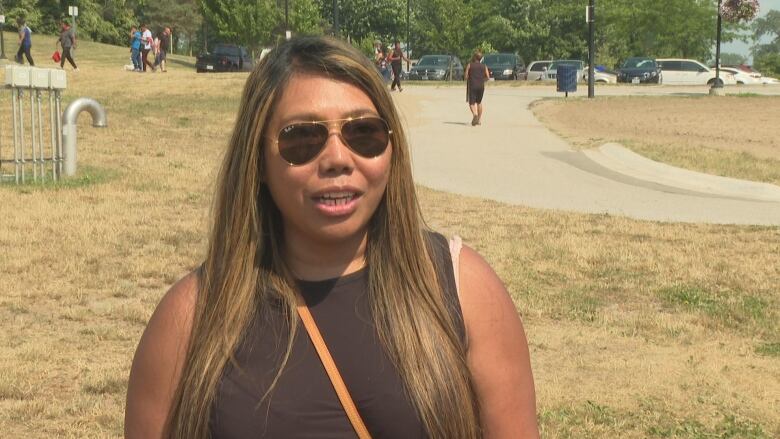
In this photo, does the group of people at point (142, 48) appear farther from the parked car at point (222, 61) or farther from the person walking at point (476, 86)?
the person walking at point (476, 86)

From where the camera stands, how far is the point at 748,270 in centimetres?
766

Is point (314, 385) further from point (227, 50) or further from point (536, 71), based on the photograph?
point (536, 71)

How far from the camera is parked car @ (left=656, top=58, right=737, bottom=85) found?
154 ft

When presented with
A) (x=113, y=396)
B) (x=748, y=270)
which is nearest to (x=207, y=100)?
(x=748, y=270)

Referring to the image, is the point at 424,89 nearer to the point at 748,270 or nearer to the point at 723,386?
the point at 748,270

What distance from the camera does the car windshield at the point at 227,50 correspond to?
151 feet

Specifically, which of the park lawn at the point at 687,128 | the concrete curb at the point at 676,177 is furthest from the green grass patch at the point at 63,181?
the park lawn at the point at 687,128

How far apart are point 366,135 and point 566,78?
30.4 metres

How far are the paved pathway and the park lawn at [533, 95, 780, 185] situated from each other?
0.66 metres

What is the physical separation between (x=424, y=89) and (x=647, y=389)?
98.2 feet

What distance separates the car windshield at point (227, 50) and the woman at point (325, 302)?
45004 mm

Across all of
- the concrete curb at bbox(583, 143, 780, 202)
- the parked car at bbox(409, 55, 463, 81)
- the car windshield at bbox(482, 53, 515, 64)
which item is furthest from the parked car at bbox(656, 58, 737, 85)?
the concrete curb at bbox(583, 143, 780, 202)

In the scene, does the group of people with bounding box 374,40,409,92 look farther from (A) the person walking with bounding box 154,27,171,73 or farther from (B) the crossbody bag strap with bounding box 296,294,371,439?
(B) the crossbody bag strap with bounding box 296,294,371,439

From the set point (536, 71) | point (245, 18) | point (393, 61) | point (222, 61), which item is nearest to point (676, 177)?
point (393, 61)
